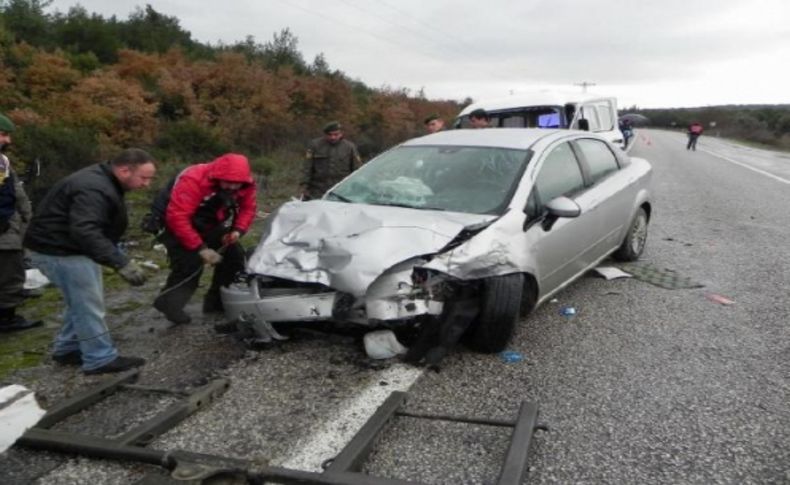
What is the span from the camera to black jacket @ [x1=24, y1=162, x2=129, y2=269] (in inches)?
144

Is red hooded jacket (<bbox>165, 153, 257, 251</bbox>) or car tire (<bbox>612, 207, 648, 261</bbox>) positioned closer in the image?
red hooded jacket (<bbox>165, 153, 257, 251</bbox>)

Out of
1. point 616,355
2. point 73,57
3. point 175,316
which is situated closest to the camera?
point 616,355

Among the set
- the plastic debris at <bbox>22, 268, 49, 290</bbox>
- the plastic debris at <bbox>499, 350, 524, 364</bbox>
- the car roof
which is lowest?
the plastic debris at <bbox>499, 350, 524, 364</bbox>

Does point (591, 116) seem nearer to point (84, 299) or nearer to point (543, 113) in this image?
point (543, 113)

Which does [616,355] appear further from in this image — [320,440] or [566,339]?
[320,440]

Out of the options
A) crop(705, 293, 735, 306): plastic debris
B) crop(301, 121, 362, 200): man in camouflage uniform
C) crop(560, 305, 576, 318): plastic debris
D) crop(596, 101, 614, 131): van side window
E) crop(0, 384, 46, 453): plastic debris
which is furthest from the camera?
crop(596, 101, 614, 131): van side window

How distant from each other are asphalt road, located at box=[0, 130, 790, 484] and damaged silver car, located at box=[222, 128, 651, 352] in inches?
13.4

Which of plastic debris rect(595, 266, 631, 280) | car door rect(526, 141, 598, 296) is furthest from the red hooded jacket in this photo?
plastic debris rect(595, 266, 631, 280)

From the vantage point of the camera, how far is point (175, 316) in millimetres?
4652

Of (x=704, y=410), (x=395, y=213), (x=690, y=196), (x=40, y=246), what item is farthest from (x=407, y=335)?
(x=690, y=196)

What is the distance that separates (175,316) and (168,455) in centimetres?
214

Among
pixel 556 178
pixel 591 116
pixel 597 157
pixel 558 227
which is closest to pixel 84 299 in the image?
pixel 558 227

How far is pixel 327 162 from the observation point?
7484mm

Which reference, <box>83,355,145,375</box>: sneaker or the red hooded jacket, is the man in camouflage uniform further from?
<box>83,355,145,375</box>: sneaker
